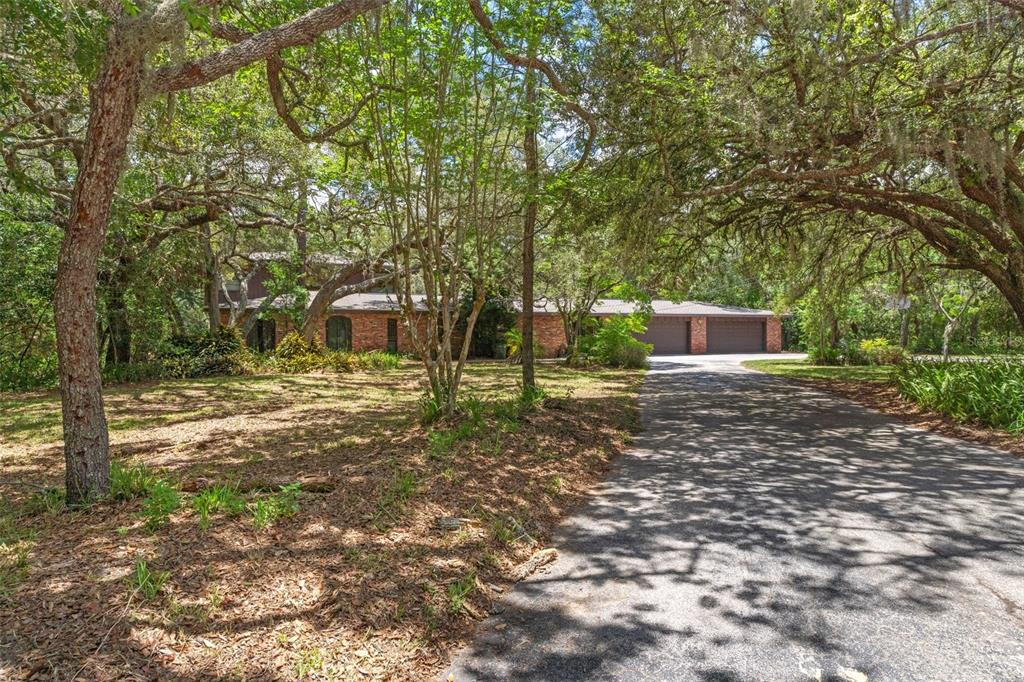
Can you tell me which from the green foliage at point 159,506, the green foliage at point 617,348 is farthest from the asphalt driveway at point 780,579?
the green foliage at point 617,348

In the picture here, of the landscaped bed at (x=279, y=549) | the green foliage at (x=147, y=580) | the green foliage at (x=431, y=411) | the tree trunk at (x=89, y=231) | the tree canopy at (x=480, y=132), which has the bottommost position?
the landscaped bed at (x=279, y=549)

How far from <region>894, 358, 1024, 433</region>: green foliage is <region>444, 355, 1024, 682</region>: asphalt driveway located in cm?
172

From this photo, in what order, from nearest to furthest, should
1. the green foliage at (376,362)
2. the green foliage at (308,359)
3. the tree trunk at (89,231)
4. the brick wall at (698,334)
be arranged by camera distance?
the tree trunk at (89,231) < the green foliage at (308,359) < the green foliage at (376,362) < the brick wall at (698,334)

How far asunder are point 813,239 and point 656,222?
6951mm

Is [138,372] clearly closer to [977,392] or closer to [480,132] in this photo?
[480,132]

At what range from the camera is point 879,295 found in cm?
2339

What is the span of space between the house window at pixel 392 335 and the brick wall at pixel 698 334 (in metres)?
17.3

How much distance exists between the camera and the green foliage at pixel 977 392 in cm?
768

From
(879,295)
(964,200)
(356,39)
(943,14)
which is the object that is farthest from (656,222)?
(879,295)

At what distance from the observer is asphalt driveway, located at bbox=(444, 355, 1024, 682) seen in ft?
8.18

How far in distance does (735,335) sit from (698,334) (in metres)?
3.24

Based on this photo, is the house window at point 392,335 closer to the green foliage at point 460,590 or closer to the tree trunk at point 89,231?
the tree trunk at point 89,231

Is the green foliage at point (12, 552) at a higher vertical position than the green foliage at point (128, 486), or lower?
lower

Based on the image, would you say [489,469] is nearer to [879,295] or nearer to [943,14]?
[943,14]
